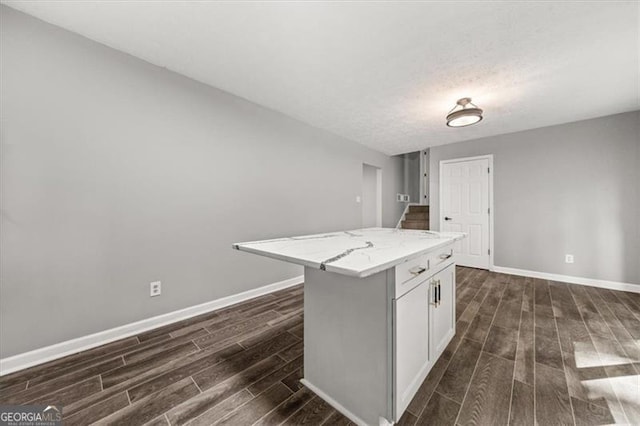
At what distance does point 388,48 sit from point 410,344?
215 centimetres

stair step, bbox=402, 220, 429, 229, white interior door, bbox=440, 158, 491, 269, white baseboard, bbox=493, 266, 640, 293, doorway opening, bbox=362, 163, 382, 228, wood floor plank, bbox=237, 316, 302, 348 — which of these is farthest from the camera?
stair step, bbox=402, 220, 429, 229

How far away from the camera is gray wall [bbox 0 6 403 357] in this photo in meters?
1.60

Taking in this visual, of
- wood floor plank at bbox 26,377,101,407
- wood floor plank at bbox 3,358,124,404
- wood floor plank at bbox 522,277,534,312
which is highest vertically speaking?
wood floor plank at bbox 522,277,534,312

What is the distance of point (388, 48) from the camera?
1923 mm

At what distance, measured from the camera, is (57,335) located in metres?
1.71

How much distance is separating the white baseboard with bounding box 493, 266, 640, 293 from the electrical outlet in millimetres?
4880

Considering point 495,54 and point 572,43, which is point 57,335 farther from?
point 572,43

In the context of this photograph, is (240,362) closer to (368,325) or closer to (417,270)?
(368,325)

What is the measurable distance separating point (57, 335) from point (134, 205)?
105 centimetres

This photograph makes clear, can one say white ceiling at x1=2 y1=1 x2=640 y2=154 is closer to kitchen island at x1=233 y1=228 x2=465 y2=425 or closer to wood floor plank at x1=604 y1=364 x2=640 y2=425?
kitchen island at x1=233 y1=228 x2=465 y2=425

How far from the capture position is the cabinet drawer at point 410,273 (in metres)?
1.13

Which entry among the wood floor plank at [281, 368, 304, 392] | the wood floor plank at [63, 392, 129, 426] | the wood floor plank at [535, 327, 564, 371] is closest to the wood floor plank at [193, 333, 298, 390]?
the wood floor plank at [281, 368, 304, 392]

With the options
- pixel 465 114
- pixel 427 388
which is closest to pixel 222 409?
pixel 427 388

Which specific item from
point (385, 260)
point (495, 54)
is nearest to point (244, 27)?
point (385, 260)
